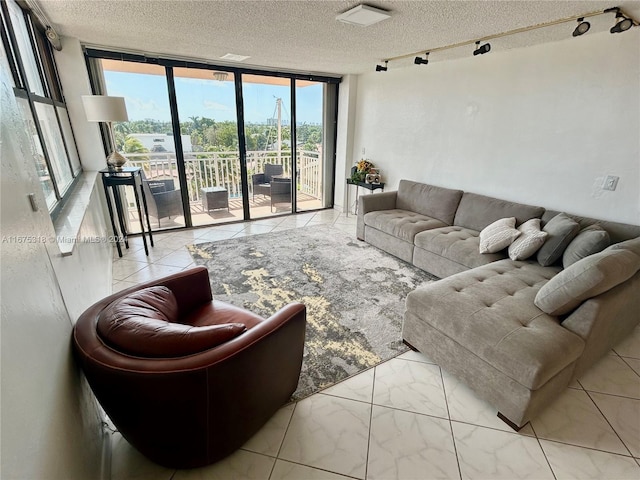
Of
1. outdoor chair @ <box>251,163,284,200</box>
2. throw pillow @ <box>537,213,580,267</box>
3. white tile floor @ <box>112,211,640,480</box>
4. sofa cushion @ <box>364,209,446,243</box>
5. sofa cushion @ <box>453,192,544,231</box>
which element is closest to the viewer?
white tile floor @ <box>112,211,640,480</box>

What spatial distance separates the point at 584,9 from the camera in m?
2.11

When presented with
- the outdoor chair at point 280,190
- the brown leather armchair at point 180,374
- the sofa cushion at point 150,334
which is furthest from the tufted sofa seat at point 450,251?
the outdoor chair at point 280,190

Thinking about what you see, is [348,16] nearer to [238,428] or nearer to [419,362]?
[419,362]

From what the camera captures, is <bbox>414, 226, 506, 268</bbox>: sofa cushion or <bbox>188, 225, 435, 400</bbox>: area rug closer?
<bbox>188, 225, 435, 400</bbox>: area rug

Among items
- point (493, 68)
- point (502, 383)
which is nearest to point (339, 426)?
point (502, 383)

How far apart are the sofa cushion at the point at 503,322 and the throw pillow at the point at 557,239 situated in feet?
0.51

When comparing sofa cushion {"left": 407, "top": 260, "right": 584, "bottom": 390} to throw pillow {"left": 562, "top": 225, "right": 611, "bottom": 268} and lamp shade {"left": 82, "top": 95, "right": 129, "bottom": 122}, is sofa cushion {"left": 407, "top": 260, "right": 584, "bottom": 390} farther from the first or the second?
lamp shade {"left": 82, "top": 95, "right": 129, "bottom": 122}

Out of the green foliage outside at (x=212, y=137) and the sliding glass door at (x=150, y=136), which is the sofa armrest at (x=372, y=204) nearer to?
the green foliage outside at (x=212, y=137)

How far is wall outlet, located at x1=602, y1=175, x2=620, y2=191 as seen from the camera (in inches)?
102

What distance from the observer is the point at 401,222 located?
3709 mm

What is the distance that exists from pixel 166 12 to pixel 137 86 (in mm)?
1893

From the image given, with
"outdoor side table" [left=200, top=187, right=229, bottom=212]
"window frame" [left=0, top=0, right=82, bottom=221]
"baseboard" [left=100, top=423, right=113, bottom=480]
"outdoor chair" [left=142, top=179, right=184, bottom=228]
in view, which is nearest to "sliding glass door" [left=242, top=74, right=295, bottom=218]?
"outdoor side table" [left=200, top=187, right=229, bottom=212]

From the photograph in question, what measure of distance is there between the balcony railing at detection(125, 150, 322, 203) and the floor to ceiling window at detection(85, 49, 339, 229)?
14 mm

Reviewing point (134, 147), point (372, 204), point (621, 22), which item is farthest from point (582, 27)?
point (134, 147)
